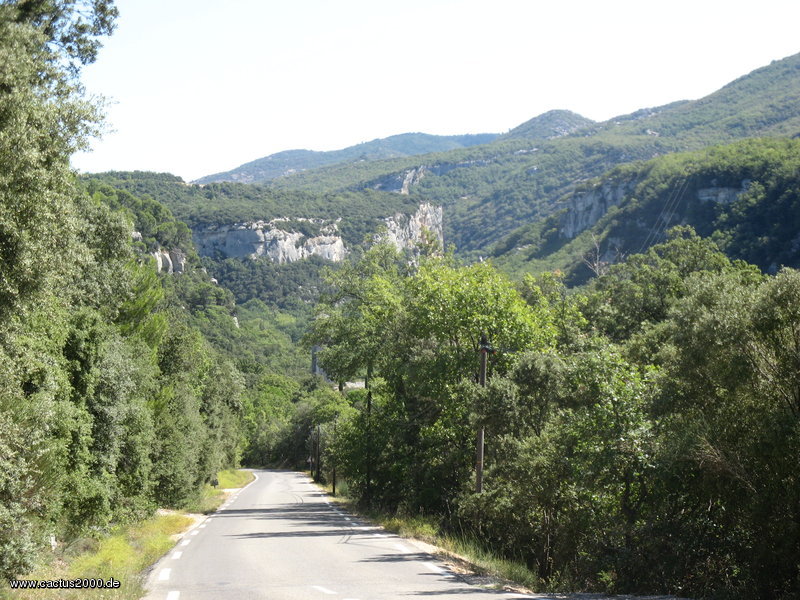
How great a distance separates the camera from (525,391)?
62.8 ft

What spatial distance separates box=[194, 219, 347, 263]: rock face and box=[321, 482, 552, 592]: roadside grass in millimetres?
154358

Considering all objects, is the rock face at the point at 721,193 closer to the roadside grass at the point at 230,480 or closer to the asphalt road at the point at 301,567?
the roadside grass at the point at 230,480

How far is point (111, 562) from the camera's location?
13852 mm

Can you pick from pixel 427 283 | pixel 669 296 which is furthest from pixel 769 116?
pixel 427 283

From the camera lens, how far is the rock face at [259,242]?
A: 177125 mm

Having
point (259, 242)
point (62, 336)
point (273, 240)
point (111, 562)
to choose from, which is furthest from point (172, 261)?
point (111, 562)

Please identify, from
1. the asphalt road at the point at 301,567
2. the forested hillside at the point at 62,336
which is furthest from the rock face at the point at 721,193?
the asphalt road at the point at 301,567

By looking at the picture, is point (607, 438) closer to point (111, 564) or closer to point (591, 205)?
point (111, 564)

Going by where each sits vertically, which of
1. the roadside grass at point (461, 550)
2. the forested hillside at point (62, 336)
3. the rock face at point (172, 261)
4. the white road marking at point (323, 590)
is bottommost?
the roadside grass at point (461, 550)

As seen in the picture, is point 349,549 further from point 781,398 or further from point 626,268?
point 626,268

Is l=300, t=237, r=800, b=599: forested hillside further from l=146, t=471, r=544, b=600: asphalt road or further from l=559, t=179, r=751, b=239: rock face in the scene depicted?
l=559, t=179, r=751, b=239: rock face

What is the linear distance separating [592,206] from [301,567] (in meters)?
151

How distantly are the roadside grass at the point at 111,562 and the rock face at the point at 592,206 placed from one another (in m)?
137

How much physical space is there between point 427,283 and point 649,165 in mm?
130731
